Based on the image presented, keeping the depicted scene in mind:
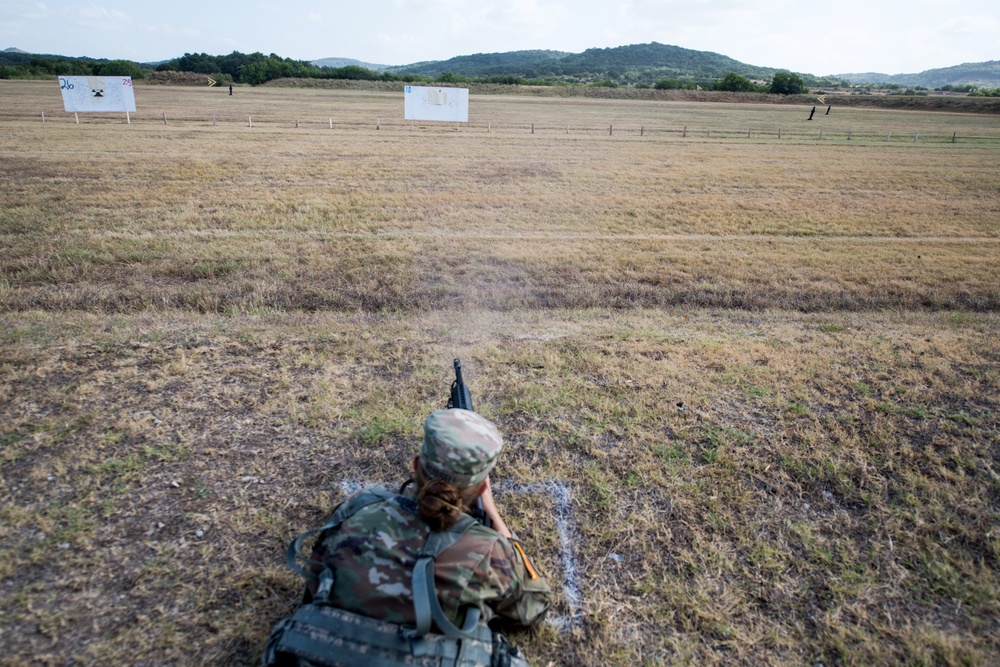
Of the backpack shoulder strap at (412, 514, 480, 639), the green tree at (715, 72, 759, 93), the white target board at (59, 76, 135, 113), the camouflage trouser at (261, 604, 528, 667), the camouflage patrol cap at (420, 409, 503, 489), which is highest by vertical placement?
the green tree at (715, 72, 759, 93)

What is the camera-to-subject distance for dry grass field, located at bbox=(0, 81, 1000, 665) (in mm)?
2789

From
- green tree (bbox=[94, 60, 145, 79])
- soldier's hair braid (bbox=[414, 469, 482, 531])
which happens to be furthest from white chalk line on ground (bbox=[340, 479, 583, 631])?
green tree (bbox=[94, 60, 145, 79])

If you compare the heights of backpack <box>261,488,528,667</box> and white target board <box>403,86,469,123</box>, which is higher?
white target board <box>403,86,469,123</box>

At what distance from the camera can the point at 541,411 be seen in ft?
14.4

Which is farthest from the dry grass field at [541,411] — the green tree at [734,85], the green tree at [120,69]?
the green tree at [734,85]

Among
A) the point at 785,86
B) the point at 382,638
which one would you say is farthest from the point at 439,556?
the point at 785,86

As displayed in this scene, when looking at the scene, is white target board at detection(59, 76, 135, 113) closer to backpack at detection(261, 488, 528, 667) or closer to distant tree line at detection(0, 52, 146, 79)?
backpack at detection(261, 488, 528, 667)

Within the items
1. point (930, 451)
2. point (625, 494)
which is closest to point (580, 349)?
point (625, 494)

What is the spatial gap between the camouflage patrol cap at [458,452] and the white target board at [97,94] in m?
29.7

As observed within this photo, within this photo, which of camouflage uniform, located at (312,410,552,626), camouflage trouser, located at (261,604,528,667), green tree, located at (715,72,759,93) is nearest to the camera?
camouflage trouser, located at (261,604,528,667)

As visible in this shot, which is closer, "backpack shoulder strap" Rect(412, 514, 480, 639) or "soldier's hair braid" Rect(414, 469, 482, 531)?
"backpack shoulder strap" Rect(412, 514, 480, 639)

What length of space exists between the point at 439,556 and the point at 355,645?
38cm

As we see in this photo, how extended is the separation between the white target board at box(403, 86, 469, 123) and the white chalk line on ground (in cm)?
2774

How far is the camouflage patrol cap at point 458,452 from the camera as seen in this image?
215cm
